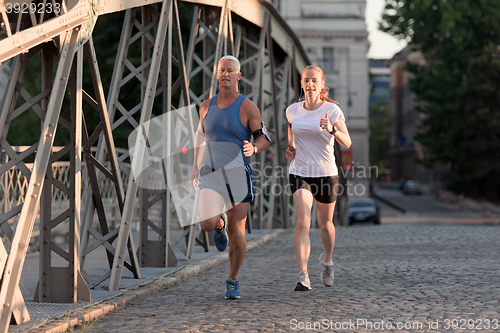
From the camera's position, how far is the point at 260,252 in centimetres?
1138

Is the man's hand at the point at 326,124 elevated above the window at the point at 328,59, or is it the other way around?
the window at the point at 328,59

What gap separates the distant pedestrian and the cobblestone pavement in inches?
22.2

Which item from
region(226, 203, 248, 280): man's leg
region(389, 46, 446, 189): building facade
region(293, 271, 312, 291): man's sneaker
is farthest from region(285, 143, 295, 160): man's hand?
region(389, 46, 446, 189): building facade

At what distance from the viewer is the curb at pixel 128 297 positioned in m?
5.22

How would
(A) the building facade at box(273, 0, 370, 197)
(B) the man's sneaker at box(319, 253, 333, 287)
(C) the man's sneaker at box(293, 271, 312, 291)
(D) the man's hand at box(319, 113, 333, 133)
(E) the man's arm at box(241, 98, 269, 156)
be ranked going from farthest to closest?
1. (A) the building facade at box(273, 0, 370, 197)
2. (B) the man's sneaker at box(319, 253, 333, 287)
3. (C) the man's sneaker at box(293, 271, 312, 291)
4. (D) the man's hand at box(319, 113, 333, 133)
5. (E) the man's arm at box(241, 98, 269, 156)

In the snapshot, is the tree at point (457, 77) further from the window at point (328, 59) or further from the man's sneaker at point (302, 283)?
the man's sneaker at point (302, 283)

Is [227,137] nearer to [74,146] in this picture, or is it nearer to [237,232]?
[237,232]

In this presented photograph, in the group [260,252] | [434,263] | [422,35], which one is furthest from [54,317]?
[422,35]

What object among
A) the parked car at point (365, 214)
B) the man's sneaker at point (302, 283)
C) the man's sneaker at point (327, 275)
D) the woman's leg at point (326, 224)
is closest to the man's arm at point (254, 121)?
the woman's leg at point (326, 224)

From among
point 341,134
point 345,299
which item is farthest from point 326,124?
point 345,299

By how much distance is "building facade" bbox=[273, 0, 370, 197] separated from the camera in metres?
62.7

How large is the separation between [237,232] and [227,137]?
83 cm

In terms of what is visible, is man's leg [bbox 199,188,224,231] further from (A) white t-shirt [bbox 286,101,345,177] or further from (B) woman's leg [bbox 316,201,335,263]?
(B) woman's leg [bbox 316,201,335,263]

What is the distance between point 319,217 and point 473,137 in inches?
1589
